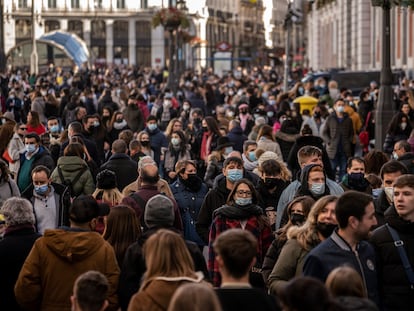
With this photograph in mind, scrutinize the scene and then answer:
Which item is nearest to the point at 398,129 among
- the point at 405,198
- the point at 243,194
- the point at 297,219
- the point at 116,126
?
the point at 116,126

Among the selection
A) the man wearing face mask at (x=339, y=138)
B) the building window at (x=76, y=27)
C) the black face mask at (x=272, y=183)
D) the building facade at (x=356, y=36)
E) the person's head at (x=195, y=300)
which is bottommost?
the man wearing face mask at (x=339, y=138)

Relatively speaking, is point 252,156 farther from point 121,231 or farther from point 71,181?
point 121,231

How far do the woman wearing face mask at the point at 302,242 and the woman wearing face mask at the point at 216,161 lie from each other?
725cm

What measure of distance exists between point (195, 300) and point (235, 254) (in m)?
1.13

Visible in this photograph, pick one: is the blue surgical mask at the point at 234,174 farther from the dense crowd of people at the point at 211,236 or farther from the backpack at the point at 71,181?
the backpack at the point at 71,181

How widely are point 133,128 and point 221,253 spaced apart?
18506mm

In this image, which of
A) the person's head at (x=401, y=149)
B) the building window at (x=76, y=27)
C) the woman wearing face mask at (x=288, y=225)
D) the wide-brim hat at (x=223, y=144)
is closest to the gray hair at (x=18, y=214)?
the woman wearing face mask at (x=288, y=225)

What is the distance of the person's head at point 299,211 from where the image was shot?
32.4 feet

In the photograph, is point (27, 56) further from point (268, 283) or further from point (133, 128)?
point (268, 283)

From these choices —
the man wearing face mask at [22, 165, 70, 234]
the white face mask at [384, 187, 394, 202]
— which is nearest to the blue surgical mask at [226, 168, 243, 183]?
the man wearing face mask at [22, 165, 70, 234]

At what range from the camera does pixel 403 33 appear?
169 ft

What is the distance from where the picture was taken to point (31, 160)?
16016 mm

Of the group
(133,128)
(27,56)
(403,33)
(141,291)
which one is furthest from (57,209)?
(27,56)

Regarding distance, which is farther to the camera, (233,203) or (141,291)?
(233,203)
